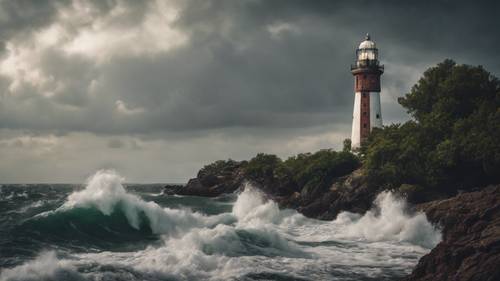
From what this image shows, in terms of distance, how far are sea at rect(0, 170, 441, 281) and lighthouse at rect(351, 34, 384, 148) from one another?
17.3 metres

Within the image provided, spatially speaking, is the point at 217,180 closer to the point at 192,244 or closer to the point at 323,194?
the point at 323,194

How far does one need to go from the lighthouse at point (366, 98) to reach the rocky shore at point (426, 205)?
27.8 ft

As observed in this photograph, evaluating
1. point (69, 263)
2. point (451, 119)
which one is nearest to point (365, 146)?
point (451, 119)

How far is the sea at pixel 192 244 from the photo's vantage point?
65.9 ft

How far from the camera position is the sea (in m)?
20.1

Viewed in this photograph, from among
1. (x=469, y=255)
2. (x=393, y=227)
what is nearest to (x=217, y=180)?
(x=393, y=227)

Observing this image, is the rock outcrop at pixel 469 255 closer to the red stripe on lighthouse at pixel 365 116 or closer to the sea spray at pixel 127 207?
the sea spray at pixel 127 207

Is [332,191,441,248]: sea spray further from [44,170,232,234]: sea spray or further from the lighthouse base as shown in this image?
the lighthouse base

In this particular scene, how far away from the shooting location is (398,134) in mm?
46406

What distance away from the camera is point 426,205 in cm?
3603

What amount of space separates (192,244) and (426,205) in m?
18.8

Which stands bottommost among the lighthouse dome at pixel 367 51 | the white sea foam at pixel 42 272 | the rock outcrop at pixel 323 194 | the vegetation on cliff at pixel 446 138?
the white sea foam at pixel 42 272

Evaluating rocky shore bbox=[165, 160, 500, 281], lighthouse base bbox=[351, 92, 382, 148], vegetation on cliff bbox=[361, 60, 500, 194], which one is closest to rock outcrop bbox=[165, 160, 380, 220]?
rocky shore bbox=[165, 160, 500, 281]

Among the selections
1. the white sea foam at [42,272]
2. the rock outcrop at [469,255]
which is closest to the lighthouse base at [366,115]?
the rock outcrop at [469,255]
